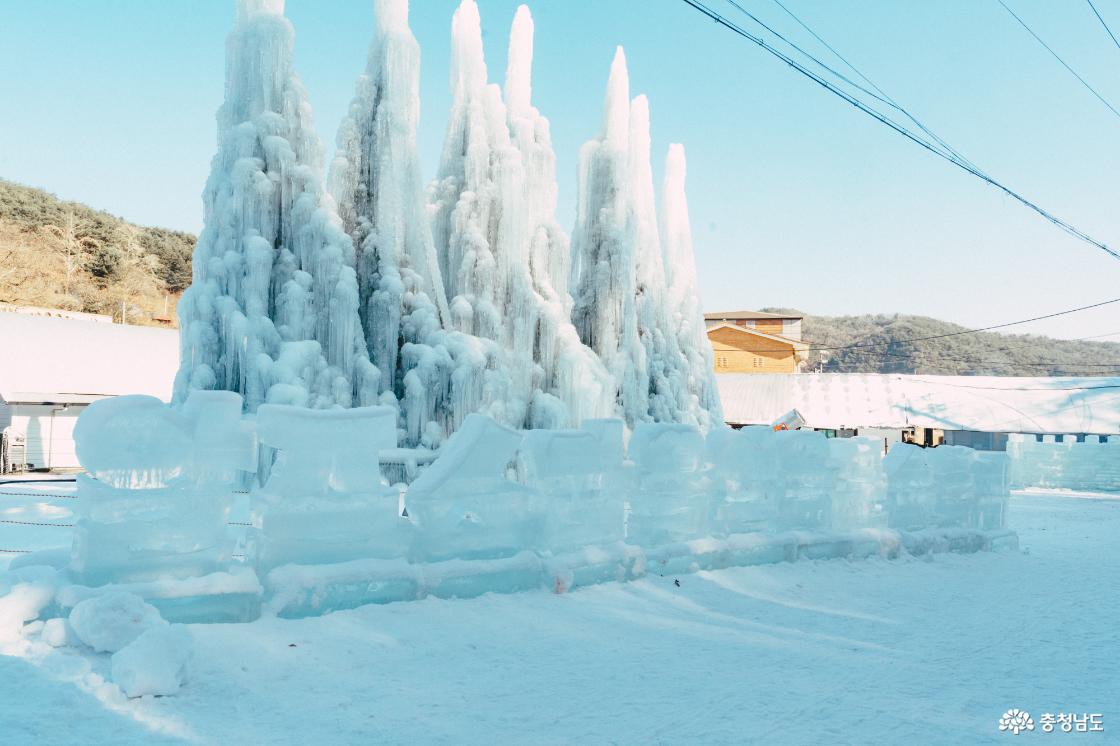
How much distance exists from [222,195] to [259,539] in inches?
383

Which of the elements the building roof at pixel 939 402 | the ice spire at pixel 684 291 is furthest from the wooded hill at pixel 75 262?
the building roof at pixel 939 402

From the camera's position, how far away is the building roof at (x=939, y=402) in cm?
2517

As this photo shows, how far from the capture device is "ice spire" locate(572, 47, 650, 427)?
21859mm

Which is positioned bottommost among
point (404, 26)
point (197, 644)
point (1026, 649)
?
point (1026, 649)

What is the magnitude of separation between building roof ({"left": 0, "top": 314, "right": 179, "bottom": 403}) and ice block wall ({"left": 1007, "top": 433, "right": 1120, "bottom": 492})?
23.2 meters

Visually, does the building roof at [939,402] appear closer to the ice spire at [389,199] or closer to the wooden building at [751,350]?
the wooden building at [751,350]

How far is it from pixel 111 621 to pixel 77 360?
1941 centimetres

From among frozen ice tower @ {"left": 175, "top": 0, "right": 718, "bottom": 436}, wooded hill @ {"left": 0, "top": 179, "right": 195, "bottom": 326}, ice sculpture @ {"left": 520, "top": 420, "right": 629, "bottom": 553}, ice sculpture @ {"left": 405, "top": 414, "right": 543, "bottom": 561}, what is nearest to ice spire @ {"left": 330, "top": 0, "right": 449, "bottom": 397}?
frozen ice tower @ {"left": 175, "top": 0, "right": 718, "bottom": 436}

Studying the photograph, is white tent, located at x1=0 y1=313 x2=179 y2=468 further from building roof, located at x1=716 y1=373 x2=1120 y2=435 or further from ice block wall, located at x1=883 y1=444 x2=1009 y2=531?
ice block wall, located at x1=883 y1=444 x2=1009 y2=531

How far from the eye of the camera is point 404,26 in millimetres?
15250

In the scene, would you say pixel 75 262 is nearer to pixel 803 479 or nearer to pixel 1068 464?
pixel 803 479

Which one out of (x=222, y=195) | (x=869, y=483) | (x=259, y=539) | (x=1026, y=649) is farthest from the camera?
(x=222, y=195)

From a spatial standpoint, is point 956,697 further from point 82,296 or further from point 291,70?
point 82,296

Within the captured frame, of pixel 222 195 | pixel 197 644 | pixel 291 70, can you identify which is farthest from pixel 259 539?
pixel 291 70
